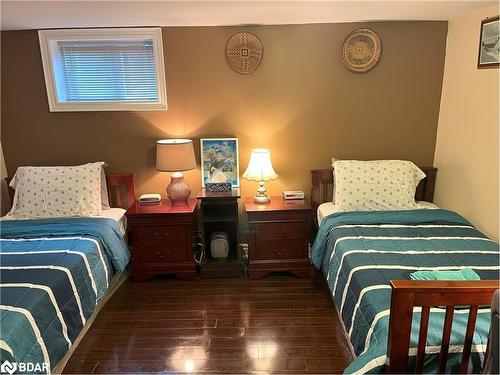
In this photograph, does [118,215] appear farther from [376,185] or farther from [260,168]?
[376,185]

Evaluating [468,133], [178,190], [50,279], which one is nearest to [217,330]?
[50,279]

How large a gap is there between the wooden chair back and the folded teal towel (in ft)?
1.30

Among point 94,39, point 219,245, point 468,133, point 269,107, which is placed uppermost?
point 94,39

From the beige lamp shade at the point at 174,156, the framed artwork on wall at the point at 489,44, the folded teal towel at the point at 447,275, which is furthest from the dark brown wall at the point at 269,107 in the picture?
the folded teal towel at the point at 447,275

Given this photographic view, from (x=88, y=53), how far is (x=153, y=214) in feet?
5.00

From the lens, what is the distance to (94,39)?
3.01 metres

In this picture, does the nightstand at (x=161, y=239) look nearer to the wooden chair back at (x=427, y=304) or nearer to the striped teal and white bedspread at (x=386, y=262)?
the striped teal and white bedspread at (x=386, y=262)

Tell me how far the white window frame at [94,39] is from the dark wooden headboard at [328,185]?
4.79 ft

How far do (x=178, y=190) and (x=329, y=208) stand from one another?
1261mm

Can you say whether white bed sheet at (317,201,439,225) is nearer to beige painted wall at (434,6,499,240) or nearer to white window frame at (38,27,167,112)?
beige painted wall at (434,6,499,240)

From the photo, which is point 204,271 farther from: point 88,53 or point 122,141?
point 88,53

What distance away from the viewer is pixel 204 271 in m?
3.08

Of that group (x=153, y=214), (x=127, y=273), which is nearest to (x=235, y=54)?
(x=153, y=214)

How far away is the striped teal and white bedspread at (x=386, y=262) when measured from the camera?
1.42 m
